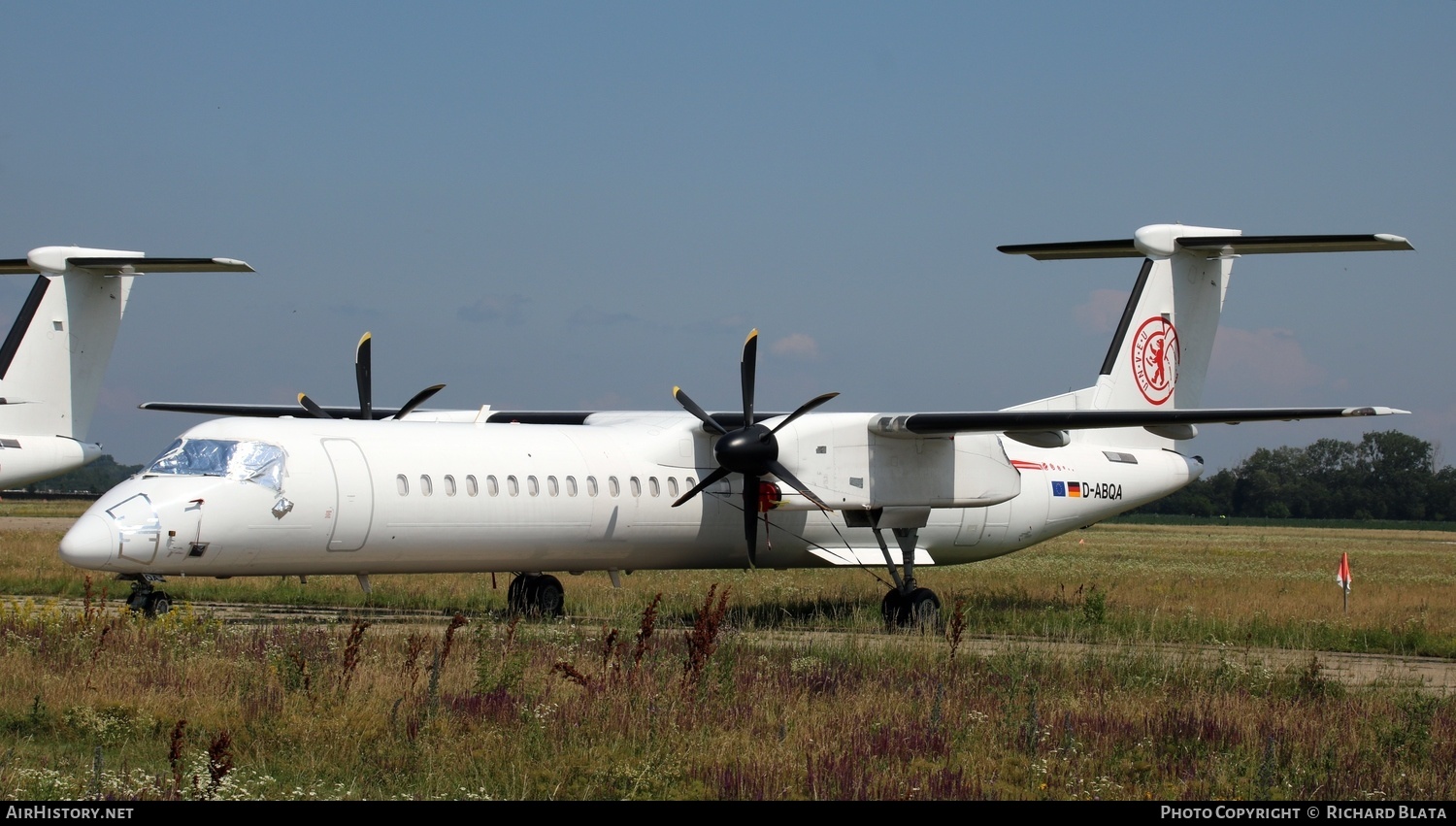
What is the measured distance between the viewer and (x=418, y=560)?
1697 centimetres

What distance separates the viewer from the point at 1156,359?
23.3m

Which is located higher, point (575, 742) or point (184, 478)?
point (184, 478)

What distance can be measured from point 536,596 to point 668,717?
9770 millimetres

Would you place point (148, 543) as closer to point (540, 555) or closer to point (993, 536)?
point (540, 555)

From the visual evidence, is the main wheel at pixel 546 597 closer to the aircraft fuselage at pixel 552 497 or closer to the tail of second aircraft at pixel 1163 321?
the aircraft fuselage at pixel 552 497

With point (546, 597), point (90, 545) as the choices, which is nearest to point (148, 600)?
point (90, 545)

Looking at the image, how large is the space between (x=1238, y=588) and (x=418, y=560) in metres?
18.3

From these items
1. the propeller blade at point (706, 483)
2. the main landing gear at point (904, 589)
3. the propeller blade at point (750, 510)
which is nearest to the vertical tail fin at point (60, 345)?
the propeller blade at point (706, 483)

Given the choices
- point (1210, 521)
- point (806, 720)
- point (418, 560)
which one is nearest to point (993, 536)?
point (418, 560)

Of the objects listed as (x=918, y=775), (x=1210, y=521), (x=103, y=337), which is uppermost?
(x=103, y=337)

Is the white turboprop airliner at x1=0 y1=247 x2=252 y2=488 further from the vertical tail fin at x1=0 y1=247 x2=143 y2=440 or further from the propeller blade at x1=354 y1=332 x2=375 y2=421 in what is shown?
the propeller blade at x1=354 y1=332 x2=375 y2=421

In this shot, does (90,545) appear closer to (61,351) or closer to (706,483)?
(706,483)

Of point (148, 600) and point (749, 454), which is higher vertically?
point (749, 454)

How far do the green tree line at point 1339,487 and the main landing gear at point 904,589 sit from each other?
318 ft
